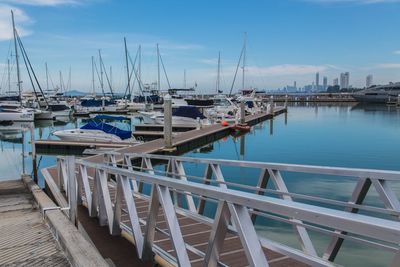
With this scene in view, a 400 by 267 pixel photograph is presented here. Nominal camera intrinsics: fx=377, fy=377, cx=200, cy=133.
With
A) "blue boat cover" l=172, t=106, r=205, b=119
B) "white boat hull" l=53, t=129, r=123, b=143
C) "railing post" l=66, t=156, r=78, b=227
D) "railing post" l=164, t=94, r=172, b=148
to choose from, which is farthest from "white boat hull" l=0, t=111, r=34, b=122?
"railing post" l=66, t=156, r=78, b=227

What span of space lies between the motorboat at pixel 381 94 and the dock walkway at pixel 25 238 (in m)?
90.6

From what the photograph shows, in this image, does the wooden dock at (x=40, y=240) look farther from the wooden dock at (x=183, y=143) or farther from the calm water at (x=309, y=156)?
the wooden dock at (x=183, y=143)

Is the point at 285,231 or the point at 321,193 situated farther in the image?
the point at 321,193

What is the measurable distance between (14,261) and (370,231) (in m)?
4.14

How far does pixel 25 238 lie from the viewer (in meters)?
5.28

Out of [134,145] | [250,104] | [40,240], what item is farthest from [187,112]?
[40,240]

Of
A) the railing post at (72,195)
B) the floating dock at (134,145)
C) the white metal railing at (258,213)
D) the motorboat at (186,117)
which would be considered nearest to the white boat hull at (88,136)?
the floating dock at (134,145)

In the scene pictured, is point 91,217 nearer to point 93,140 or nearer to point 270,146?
point 93,140

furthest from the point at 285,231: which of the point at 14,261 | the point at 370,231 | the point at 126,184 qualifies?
the point at 370,231

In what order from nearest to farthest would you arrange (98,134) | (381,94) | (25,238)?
(25,238), (98,134), (381,94)

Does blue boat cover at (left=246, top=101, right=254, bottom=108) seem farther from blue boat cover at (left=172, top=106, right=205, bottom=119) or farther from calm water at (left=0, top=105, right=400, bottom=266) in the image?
blue boat cover at (left=172, top=106, right=205, bottom=119)

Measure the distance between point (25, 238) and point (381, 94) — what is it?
314 feet

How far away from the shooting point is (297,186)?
12664mm

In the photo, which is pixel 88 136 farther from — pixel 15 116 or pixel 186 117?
pixel 15 116
